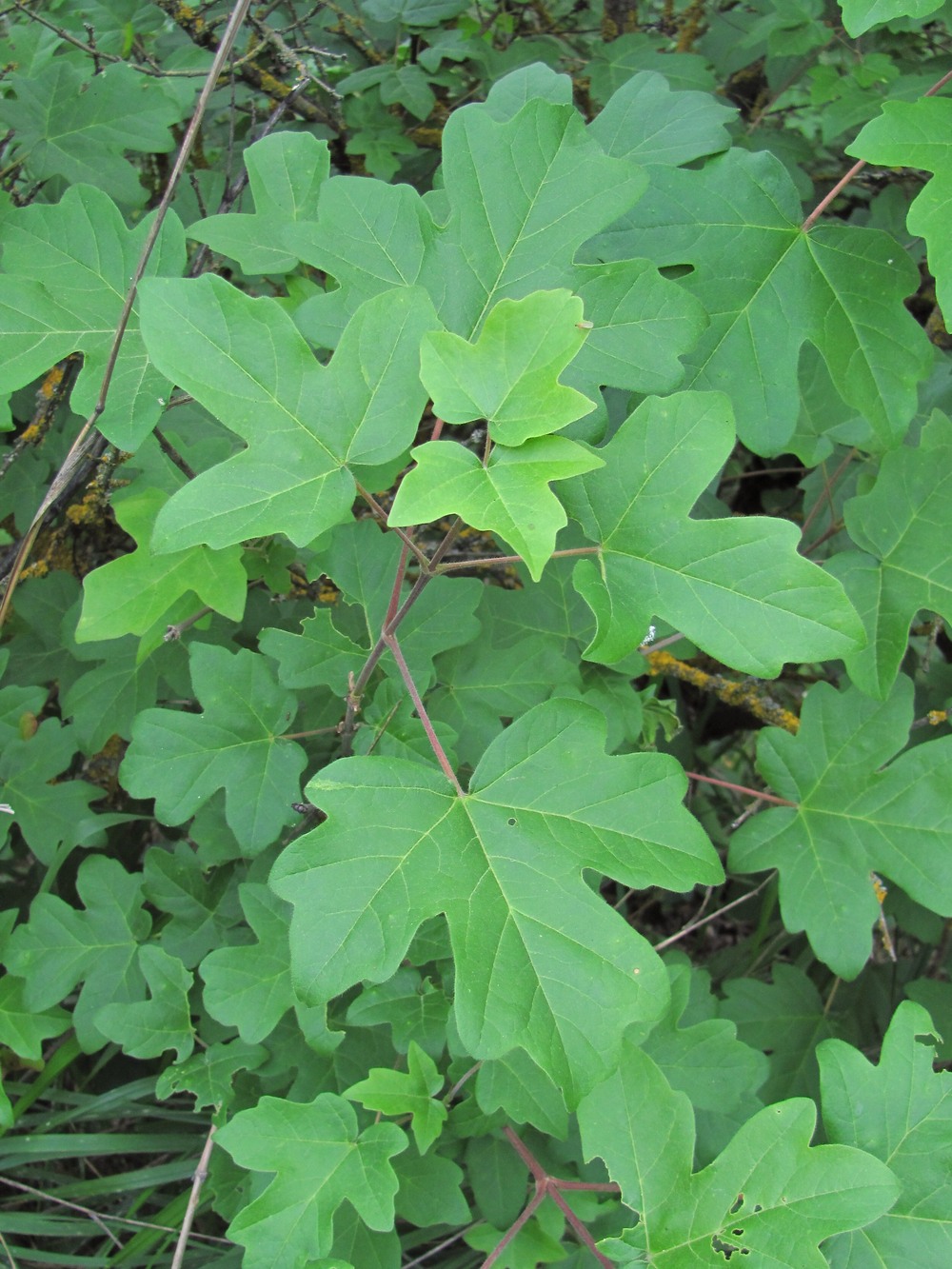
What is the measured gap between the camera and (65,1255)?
179 cm

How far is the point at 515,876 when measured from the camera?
1.16 meters

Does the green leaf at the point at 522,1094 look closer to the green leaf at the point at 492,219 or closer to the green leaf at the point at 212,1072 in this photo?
the green leaf at the point at 212,1072

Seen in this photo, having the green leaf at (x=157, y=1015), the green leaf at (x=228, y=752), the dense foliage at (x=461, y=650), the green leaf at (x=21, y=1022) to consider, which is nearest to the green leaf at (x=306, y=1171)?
the dense foliage at (x=461, y=650)

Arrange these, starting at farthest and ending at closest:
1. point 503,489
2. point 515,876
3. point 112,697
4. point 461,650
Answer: point 112,697 → point 461,650 → point 515,876 → point 503,489

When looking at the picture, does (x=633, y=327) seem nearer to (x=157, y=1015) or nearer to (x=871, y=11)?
(x=871, y=11)

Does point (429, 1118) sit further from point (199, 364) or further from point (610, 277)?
point (610, 277)

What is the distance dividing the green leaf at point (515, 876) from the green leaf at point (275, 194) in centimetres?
78

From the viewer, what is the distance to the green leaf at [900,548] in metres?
1.56

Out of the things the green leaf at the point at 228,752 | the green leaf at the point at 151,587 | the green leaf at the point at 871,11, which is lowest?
the green leaf at the point at 228,752

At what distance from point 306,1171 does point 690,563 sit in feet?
3.06

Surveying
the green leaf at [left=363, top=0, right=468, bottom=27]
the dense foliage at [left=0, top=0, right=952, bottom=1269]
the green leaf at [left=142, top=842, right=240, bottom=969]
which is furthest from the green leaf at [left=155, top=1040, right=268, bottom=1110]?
the green leaf at [left=363, top=0, right=468, bottom=27]

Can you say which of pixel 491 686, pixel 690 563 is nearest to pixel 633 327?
pixel 690 563

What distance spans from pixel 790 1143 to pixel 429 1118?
0.48m

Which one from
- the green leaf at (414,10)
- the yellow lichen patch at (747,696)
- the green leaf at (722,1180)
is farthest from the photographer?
the green leaf at (414,10)
